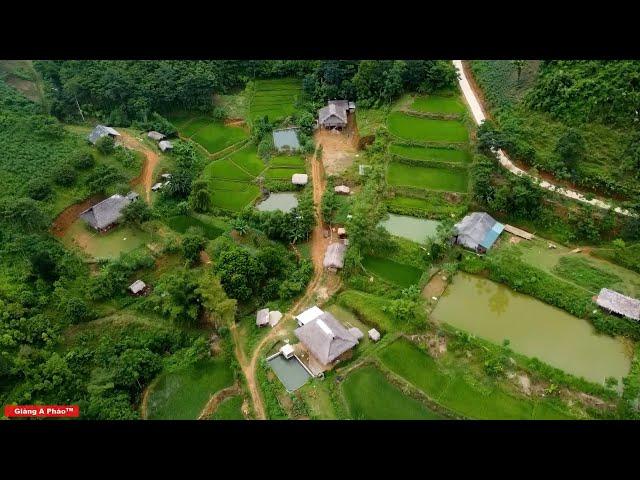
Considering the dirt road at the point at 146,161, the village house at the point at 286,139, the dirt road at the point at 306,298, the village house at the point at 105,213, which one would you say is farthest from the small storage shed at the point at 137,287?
the village house at the point at 286,139

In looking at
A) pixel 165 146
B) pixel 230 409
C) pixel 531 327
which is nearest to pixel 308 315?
pixel 230 409

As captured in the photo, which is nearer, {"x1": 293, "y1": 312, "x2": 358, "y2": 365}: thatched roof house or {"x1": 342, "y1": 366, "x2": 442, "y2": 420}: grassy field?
{"x1": 342, "y1": 366, "x2": 442, "y2": 420}: grassy field

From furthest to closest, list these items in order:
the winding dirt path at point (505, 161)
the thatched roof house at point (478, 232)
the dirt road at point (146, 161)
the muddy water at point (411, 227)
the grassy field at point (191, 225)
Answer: the dirt road at point (146, 161), the grassy field at point (191, 225), the muddy water at point (411, 227), the winding dirt path at point (505, 161), the thatched roof house at point (478, 232)

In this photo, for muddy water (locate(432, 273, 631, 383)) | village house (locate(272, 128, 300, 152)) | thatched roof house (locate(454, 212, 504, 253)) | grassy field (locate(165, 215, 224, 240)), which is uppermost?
thatched roof house (locate(454, 212, 504, 253))

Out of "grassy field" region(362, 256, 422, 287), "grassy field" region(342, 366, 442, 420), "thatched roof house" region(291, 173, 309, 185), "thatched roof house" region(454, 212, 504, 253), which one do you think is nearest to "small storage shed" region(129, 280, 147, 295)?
"thatched roof house" region(291, 173, 309, 185)

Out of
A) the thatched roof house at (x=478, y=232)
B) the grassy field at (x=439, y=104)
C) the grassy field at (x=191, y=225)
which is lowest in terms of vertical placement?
the grassy field at (x=191, y=225)

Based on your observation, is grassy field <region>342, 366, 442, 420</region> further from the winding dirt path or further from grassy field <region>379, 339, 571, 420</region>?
the winding dirt path

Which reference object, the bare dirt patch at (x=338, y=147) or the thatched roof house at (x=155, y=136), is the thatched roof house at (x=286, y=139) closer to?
the bare dirt patch at (x=338, y=147)
